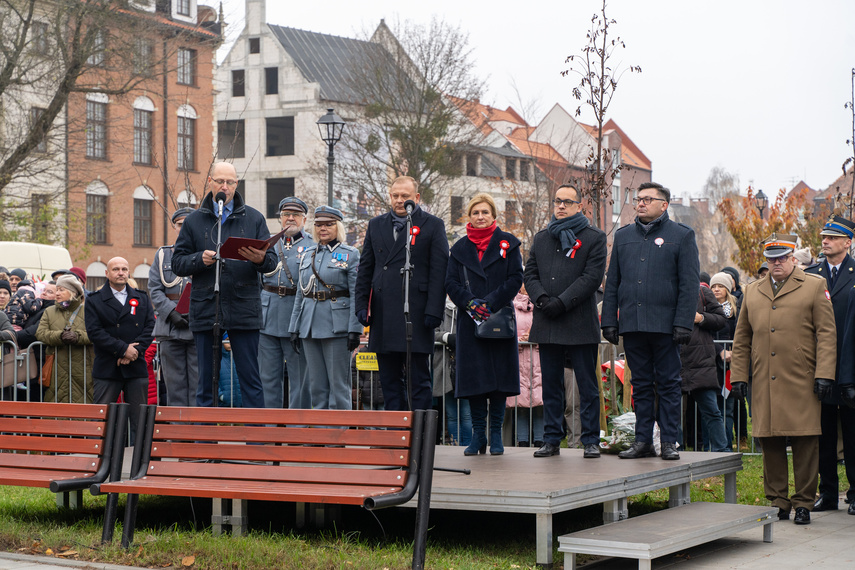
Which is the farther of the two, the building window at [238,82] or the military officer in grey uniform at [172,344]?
the building window at [238,82]

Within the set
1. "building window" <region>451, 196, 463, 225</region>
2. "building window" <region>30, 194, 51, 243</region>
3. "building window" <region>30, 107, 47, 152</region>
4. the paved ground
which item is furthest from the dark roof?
the paved ground

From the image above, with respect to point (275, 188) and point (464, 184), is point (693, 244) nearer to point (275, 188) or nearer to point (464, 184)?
point (464, 184)

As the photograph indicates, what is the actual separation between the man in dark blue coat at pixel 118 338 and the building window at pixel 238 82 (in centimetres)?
5658

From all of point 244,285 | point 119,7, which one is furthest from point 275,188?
point 244,285

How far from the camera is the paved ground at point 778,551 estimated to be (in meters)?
7.25

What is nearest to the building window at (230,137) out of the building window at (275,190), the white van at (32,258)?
the building window at (275,190)

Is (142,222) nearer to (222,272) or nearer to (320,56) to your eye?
(320,56)

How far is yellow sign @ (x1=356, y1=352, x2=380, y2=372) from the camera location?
12062 mm

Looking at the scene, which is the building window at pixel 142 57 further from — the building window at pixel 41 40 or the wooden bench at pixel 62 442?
the wooden bench at pixel 62 442

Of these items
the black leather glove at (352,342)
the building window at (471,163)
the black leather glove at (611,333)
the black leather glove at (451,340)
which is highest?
the building window at (471,163)

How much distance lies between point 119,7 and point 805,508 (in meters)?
24.6

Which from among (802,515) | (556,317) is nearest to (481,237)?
(556,317)

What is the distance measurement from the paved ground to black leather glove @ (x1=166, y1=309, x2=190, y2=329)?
4.83 meters

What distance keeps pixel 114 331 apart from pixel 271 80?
5520 cm
